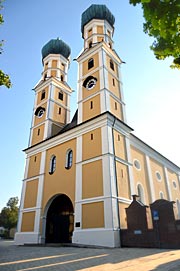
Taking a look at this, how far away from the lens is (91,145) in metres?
17.8

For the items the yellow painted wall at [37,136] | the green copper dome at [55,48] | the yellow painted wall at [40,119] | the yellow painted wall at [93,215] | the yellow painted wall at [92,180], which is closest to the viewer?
the yellow painted wall at [93,215]

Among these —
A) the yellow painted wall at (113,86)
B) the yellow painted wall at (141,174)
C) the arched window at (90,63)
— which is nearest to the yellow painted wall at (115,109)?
the yellow painted wall at (113,86)

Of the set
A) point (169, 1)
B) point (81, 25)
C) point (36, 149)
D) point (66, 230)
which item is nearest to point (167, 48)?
point (169, 1)

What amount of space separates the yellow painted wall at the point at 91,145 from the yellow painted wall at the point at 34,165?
6.39 m

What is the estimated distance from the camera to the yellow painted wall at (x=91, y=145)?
1720 cm

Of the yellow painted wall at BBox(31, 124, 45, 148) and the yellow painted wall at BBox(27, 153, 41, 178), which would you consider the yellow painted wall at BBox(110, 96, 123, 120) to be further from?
the yellow painted wall at BBox(27, 153, 41, 178)

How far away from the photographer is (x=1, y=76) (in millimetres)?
7531

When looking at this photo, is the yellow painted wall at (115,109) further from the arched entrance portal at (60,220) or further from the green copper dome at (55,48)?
the green copper dome at (55,48)

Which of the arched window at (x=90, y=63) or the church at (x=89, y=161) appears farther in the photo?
the arched window at (x=90, y=63)

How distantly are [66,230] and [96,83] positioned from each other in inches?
534

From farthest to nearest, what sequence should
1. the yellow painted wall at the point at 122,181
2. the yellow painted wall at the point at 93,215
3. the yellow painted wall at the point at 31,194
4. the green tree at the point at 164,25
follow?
the yellow painted wall at the point at 31,194 → the yellow painted wall at the point at 122,181 → the yellow painted wall at the point at 93,215 → the green tree at the point at 164,25

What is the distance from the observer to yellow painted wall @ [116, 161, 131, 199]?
16.0m

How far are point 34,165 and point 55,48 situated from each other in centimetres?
1642

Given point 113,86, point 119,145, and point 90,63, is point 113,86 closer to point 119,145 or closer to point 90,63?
point 90,63
